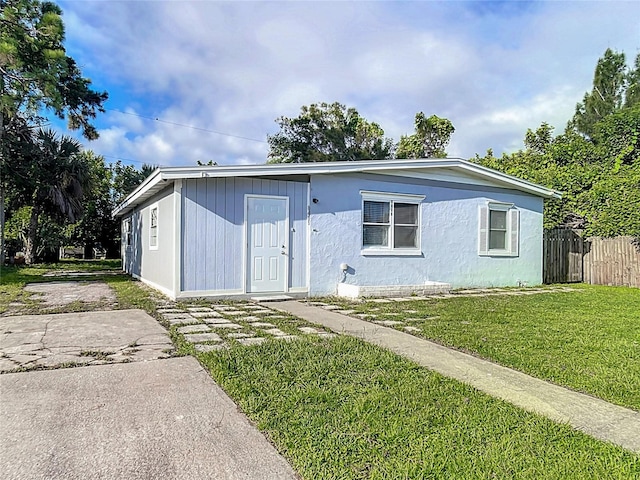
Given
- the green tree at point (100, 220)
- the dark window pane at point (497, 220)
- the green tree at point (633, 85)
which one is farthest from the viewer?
the green tree at point (100, 220)

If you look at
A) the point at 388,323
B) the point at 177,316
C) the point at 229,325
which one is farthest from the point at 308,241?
the point at 229,325

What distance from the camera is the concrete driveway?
2.11m

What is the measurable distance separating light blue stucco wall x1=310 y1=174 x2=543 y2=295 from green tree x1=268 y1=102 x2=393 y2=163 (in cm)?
1847

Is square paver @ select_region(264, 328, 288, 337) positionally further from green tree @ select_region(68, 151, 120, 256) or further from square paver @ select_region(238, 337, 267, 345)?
green tree @ select_region(68, 151, 120, 256)

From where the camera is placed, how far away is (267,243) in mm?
8320

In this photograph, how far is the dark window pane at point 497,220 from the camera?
1113 cm

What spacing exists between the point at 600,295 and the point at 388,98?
15482 millimetres

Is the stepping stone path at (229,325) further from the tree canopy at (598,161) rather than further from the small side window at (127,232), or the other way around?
the tree canopy at (598,161)

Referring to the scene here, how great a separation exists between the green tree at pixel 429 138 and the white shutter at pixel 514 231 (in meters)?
17.7

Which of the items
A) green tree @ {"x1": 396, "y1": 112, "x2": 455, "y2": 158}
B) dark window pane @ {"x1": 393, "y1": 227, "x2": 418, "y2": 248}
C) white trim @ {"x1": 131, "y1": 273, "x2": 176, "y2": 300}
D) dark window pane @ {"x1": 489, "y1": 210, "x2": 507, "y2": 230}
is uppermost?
green tree @ {"x1": 396, "y1": 112, "x2": 455, "y2": 158}

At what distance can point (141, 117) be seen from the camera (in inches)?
815

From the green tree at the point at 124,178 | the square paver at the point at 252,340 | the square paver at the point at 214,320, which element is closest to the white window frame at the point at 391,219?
the square paver at the point at 214,320

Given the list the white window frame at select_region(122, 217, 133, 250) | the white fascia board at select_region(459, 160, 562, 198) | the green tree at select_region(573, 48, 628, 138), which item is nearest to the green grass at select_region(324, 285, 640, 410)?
the white fascia board at select_region(459, 160, 562, 198)

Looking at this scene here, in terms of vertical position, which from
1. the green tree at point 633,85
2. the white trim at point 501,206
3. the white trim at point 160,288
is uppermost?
the green tree at point 633,85
